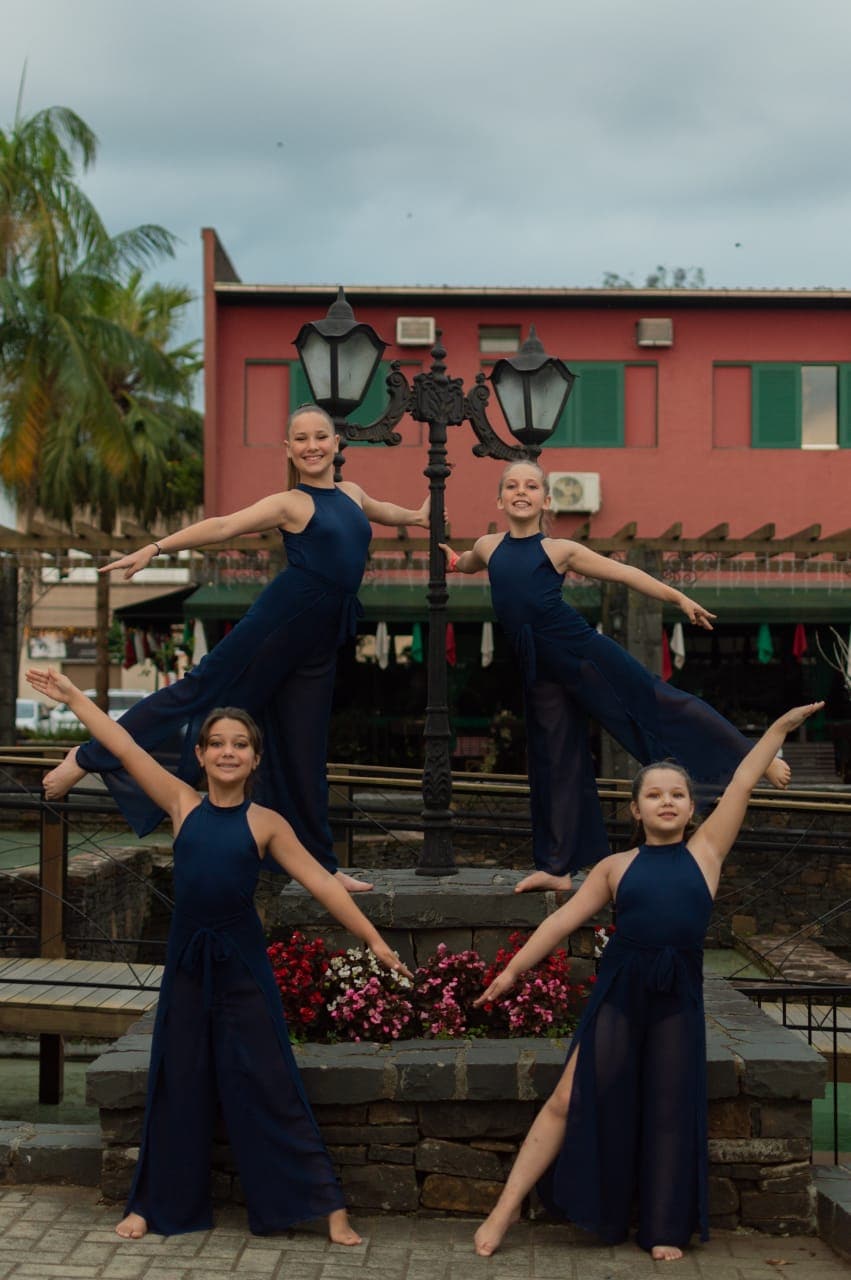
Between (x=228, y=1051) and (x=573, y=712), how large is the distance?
1994 mm

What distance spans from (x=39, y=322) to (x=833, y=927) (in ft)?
50.0

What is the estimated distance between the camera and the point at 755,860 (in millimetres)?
13938

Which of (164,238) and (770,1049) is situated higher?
(164,238)

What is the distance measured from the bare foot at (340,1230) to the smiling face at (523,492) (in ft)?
8.64

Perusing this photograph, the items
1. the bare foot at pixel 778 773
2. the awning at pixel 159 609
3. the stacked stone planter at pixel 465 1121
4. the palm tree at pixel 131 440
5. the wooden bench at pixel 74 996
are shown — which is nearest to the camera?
the stacked stone planter at pixel 465 1121

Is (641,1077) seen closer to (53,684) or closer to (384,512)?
(53,684)

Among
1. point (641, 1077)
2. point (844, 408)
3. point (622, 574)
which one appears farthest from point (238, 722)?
point (844, 408)

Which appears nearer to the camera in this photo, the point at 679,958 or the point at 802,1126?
the point at 679,958

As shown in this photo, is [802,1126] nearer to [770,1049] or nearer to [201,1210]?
[770,1049]

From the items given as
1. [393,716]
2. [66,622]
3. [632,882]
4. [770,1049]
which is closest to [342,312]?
[632,882]

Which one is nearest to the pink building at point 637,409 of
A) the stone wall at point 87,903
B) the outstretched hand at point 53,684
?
the stone wall at point 87,903

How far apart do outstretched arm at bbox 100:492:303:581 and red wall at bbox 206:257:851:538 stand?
1489 cm

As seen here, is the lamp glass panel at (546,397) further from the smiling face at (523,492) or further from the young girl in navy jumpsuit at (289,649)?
the young girl in navy jumpsuit at (289,649)

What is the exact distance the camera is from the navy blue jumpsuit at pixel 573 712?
5.50 m
